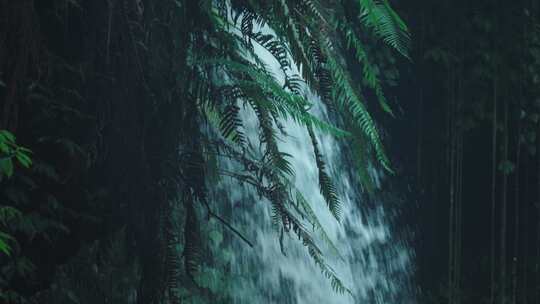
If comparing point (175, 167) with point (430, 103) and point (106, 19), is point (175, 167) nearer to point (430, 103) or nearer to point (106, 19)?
point (106, 19)

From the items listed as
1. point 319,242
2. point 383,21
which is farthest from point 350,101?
point 319,242

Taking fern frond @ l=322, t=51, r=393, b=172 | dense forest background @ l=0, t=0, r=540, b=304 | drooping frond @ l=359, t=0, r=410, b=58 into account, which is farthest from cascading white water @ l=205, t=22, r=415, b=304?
drooping frond @ l=359, t=0, r=410, b=58

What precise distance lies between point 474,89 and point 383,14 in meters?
3.71

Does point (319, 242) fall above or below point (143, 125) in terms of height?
above

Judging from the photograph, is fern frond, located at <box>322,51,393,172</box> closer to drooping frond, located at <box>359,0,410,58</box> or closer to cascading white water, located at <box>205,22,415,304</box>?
drooping frond, located at <box>359,0,410,58</box>

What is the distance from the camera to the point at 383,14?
5.52 feet

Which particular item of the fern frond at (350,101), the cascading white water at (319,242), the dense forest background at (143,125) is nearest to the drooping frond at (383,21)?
the dense forest background at (143,125)

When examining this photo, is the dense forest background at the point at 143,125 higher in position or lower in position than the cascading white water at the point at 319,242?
lower

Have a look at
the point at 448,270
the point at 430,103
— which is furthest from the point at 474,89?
the point at 448,270

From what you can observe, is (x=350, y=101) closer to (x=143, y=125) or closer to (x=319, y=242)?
(x=143, y=125)

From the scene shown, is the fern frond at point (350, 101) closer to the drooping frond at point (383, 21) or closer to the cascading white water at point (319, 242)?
the drooping frond at point (383, 21)

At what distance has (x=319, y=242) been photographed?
3549mm

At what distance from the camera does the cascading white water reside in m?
3.01

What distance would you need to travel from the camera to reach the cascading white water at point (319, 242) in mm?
3006
